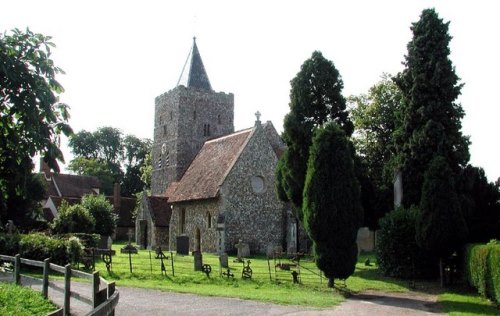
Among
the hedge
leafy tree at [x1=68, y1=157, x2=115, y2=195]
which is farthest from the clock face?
leafy tree at [x1=68, y1=157, x2=115, y2=195]

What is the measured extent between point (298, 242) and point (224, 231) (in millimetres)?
5623

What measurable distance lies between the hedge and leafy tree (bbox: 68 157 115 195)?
67104mm

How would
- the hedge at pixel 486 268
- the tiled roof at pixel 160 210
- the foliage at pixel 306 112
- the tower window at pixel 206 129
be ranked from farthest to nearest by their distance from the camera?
the tower window at pixel 206 129
the tiled roof at pixel 160 210
the foliage at pixel 306 112
the hedge at pixel 486 268

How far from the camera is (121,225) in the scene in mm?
59438

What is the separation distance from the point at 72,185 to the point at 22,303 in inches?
2423

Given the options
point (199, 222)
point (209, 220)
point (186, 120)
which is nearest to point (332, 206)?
point (209, 220)

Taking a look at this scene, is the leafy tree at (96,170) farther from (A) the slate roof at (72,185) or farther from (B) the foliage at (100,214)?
(B) the foliage at (100,214)

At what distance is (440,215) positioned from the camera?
20125mm

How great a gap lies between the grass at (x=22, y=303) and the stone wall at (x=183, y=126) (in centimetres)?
3625

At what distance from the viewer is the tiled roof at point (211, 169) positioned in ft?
121

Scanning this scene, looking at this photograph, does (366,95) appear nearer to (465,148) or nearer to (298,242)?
(298,242)

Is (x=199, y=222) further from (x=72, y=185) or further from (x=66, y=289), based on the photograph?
(x=72, y=185)

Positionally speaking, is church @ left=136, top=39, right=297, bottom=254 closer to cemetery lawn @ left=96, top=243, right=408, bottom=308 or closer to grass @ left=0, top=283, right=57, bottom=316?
cemetery lawn @ left=96, top=243, right=408, bottom=308

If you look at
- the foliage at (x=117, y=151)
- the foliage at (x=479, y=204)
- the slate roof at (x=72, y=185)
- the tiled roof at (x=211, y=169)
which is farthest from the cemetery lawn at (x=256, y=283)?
the foliage at (x=117, y=151)
